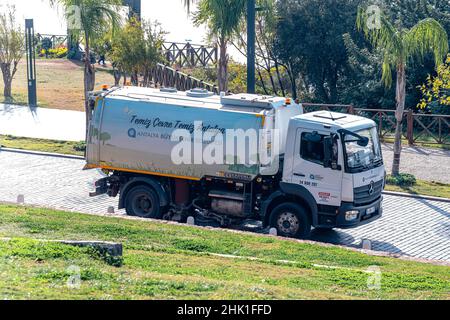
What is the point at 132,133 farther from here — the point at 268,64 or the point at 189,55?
the point at 189,55

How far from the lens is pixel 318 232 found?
17.3 metres

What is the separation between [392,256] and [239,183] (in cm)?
376

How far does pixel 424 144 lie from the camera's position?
28.2m

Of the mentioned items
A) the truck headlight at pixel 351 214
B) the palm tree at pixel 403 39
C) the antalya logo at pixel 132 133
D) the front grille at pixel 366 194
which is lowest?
the truck headlight at pixel 351 214

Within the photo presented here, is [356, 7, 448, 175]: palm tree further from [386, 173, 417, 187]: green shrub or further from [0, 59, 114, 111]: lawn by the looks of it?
[0, 59, 114, 111]: lawn

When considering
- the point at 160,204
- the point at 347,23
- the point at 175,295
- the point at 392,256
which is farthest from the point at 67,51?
the point at 175,295

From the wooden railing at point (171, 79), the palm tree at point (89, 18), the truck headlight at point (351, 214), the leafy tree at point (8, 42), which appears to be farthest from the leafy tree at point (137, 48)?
the truck headlight at point (351, 214)

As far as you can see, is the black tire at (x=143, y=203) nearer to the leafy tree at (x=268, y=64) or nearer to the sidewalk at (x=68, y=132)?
the sidewalk at (x=68, y=132)

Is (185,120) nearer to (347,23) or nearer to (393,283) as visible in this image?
(393,283)

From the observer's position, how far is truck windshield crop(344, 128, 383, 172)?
52.7 feet

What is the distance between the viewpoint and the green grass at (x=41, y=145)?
25328 mm

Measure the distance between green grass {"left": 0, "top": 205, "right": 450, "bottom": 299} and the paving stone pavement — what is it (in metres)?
2.29

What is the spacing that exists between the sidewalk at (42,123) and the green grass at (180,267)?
12.2 metres
